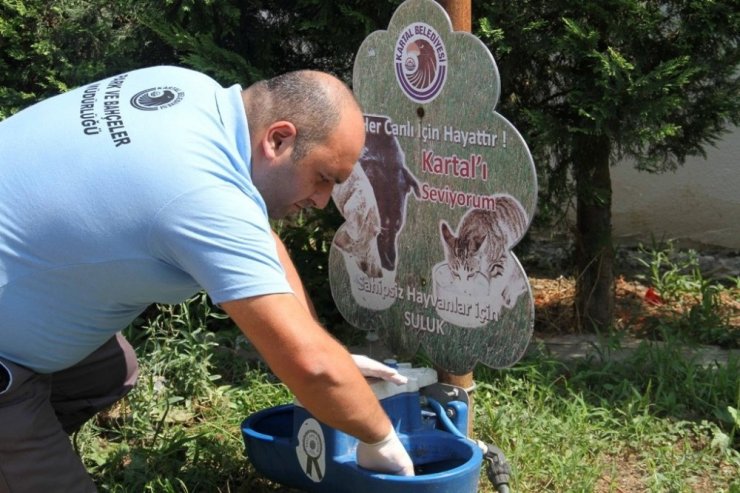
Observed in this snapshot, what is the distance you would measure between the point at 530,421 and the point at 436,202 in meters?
0.94

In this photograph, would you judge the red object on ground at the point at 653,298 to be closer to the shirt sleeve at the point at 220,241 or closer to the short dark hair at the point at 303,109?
the short dark hair at the point at 303,109

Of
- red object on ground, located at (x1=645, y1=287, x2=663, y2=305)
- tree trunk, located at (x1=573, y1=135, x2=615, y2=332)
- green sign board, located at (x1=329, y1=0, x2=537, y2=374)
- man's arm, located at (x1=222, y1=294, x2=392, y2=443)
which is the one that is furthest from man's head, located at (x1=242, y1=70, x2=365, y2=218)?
red object on ground, located at (x1=645, y1=287, x2=663, y2=305)

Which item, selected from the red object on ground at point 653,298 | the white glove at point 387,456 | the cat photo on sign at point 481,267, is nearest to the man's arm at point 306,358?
the white glove at point 387,456

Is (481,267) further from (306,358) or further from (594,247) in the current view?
(594,247)

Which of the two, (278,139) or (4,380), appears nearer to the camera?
(278,139)

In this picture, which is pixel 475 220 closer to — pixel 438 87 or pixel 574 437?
pixel 438 87

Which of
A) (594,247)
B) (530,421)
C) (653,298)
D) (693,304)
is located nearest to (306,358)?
(530,421)

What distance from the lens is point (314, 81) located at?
2.62 metres

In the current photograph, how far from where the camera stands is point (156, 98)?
8.46 ft

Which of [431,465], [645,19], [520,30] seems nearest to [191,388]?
[431,465]

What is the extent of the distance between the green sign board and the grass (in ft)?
1.72

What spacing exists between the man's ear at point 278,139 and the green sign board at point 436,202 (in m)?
0.71

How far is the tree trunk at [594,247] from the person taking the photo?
447 cm

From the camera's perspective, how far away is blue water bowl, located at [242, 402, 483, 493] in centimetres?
278
